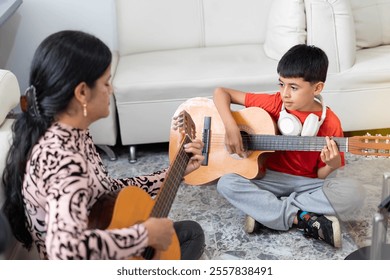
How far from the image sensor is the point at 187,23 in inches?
99.4

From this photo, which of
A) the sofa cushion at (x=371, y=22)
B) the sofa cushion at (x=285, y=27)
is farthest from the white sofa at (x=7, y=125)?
the sofa cushion at (x=371, y=22)

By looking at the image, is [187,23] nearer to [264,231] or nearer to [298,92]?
[298,92]

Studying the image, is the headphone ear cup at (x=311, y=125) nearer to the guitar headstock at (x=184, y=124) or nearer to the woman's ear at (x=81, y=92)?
the guitar headstock at (x=184, y=124)

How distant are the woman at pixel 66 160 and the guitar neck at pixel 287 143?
0.74 m

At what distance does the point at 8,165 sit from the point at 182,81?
1.11 meters

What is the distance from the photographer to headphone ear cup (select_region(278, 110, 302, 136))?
172 cm

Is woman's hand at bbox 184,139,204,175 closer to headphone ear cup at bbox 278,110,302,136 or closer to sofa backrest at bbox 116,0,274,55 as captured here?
headphone ear cup at bbox 278,110,302,136

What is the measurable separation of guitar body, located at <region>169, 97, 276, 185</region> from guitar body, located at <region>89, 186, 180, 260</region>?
0.74m

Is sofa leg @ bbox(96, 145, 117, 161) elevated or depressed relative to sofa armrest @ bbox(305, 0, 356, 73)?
depressed

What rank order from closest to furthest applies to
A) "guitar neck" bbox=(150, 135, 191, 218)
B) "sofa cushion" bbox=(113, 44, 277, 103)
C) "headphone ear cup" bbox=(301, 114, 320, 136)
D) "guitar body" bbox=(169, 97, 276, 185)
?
"guitar neck" bbox=(150, 135, 191, 218) → "headphone ear cup" bbox=(301, 114, 320, 136) → "guitar body" bbox=(169, 97, 276, 185) → "sofa cushion" bbox=(113, 44, 277, 103)

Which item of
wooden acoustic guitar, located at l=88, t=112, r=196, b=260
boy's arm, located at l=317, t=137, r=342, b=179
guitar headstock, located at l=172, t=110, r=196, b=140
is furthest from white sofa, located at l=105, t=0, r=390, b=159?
wooden acoustic guitar, located at l=88, t=112, r=196, b=260

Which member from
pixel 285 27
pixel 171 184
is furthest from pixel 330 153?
pixel 285 27

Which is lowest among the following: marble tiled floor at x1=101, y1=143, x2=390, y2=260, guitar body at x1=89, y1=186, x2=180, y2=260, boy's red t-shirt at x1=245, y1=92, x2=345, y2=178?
marble tiled floor at x1=101, y1=143, x2=390, y2=260
